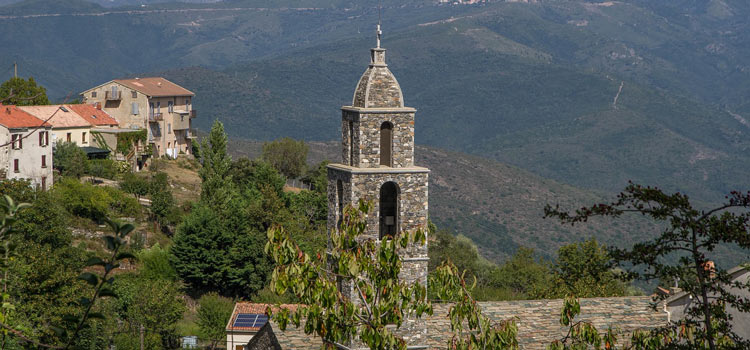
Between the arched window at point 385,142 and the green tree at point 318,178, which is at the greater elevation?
the arched window at point 385,142

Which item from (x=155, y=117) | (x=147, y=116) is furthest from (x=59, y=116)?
(x=155, y=117)

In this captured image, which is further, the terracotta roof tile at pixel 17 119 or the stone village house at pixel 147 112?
the stone village house at pixel 147 112

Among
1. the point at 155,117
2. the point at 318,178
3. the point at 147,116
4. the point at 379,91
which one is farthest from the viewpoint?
the point at 155,117

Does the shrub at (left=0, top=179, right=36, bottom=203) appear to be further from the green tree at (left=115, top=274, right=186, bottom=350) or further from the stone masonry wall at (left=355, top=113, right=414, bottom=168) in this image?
the stone masonry wall at (left=355, top=113, right=414, bottom=168)

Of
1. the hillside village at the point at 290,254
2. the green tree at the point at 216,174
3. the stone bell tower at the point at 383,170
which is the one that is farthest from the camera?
the green tree at the point at 216,174

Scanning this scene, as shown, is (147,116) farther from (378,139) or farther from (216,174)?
(378,139)

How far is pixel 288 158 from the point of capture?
90250mm

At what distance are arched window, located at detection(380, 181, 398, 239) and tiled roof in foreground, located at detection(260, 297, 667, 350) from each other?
8.72 feet

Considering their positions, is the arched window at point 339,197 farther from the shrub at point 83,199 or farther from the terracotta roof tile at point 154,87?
the terracotta roof tile at point 154,87

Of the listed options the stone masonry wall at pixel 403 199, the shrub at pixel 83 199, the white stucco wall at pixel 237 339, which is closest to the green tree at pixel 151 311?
the white stucco wall at pixel 237 339

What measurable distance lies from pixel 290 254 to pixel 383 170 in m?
9.97

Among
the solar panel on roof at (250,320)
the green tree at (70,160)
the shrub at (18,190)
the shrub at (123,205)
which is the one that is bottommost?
the solar panel on roof at (250,320)

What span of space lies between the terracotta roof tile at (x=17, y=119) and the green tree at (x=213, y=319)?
17.3 metres

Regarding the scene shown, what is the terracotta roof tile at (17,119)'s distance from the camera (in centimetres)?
6200
